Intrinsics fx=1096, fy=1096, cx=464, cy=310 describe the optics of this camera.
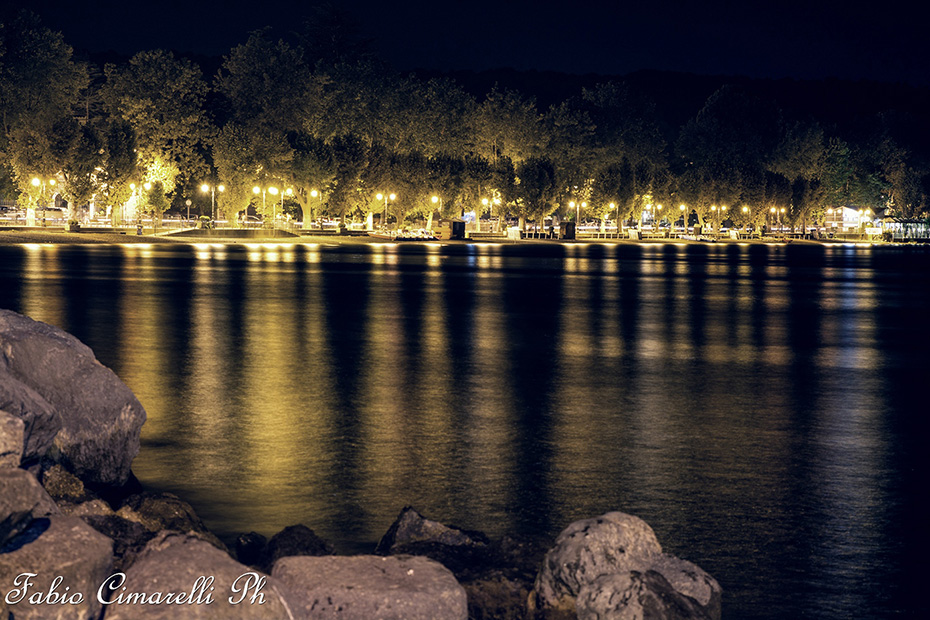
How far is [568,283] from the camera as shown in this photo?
39.6m

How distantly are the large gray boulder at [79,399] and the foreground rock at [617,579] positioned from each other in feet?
14.6

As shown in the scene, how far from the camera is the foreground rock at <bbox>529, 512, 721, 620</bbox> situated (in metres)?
6.27

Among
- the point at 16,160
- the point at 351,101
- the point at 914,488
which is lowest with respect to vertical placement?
the point at 914,488

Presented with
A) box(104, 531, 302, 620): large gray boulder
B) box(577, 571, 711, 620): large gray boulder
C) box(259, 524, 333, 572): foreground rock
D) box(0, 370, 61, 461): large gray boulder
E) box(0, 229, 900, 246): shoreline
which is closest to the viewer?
box(104, 531, 302, 620): large gray boulder

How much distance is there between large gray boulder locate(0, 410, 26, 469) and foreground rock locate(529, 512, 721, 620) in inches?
130

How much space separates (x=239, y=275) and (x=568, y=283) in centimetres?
1216

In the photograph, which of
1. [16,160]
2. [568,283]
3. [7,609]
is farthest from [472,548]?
[16,160]

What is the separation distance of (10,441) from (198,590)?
1.91 metres

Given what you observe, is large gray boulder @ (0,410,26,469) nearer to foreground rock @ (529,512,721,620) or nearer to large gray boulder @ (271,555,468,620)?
large gray boulder @ (271,555,468,620)

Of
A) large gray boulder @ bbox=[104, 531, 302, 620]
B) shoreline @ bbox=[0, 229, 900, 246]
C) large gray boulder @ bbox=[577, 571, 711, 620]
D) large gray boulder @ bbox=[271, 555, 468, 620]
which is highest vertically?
shoreline @ bbox=[0, 229, 900, 246]

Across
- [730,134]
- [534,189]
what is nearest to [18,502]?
[534,189]

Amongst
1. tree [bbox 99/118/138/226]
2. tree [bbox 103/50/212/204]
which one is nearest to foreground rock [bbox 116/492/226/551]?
tree [bbox 99/118/138/226]

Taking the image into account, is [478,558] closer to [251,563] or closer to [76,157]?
[251,563]

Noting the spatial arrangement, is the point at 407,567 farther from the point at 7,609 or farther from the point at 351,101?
the point at 351,101
